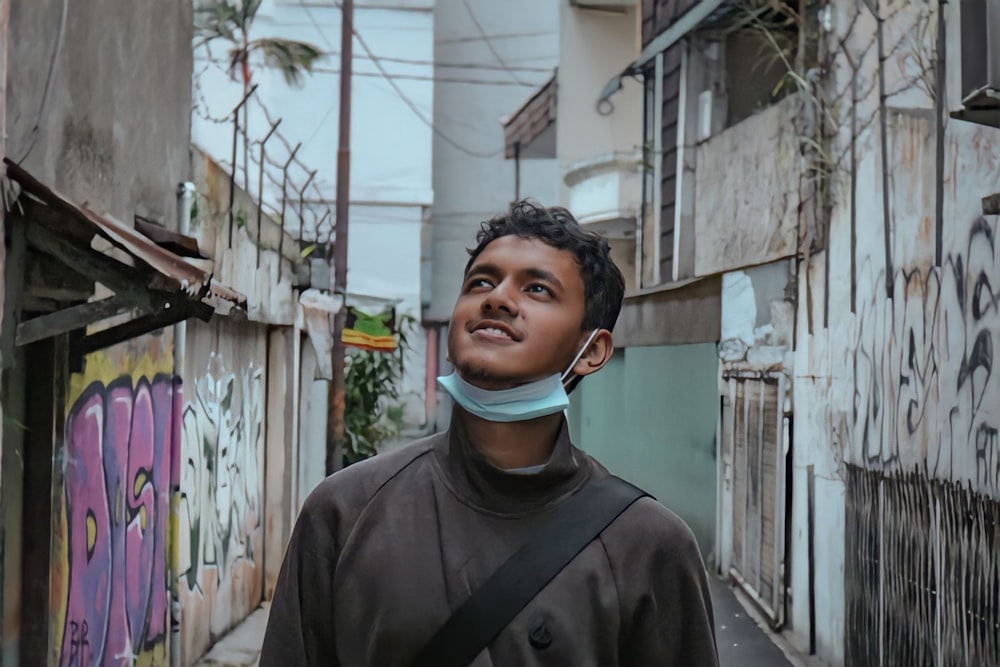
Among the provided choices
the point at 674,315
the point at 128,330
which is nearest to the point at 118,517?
the point at 128,330

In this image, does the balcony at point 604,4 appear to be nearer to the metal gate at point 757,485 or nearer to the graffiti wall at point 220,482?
the metal gate at point 757,485

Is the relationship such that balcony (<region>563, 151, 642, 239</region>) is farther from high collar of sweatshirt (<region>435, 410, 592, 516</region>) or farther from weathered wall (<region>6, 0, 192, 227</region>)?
high collar of sweatshirt (<region>435, 410, 592, 516</region>)

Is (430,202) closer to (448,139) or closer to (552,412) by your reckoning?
(448,139)

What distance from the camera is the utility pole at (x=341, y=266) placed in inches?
608

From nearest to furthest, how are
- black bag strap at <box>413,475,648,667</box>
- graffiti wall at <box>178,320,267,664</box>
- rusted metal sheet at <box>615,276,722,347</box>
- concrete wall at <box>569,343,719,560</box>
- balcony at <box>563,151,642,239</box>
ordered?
black bag strap at <box>413,475,648,667</box>
graffiti wall at <box>178,320,267,664</box>
rusted metal sheet at <box>615,276,722,347</box>
concrete wall at <box>569,343,719,560</box>
balcony at <box>563,151,642,239</box>

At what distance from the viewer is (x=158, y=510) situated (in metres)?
8.00

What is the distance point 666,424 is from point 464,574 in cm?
1325

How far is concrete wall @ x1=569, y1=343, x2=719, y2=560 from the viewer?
44.2 ft

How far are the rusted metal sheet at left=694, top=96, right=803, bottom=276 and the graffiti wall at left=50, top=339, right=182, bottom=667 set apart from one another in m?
5.51

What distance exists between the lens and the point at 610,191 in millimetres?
18750

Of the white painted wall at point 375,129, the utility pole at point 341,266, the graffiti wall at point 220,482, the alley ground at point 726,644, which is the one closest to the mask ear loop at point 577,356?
the graffiti wall at point 220,482

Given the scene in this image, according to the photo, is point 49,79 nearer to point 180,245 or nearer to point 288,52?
point 180,245

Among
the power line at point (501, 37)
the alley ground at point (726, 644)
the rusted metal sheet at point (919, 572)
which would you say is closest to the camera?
the rusted metal sheet at point (919, 572)

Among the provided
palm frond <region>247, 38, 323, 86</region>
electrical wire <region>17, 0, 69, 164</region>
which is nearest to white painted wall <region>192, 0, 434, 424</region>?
palm frond <region>247, 38, 323, 86</region>
